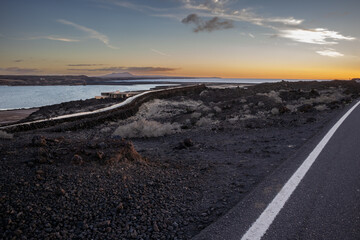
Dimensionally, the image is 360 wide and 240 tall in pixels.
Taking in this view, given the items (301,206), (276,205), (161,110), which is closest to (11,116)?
(161,110)

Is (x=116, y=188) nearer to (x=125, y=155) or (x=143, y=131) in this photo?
(x=125, y=155)

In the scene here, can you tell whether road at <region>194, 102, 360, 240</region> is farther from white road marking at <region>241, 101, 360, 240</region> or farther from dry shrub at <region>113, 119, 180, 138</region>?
dry shrub at <region>113, 119, 180, 138</region>

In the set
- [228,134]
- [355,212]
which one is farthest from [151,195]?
[228,134]

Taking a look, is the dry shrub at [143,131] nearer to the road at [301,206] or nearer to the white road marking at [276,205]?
the road at [301,206]

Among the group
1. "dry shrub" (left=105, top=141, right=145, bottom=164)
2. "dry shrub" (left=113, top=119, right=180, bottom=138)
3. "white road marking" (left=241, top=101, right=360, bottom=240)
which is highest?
"dry shrub" (left=105, top=141, right=145, bottom=164)

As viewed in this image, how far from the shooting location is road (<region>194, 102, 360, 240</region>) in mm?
3168

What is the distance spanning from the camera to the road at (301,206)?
3.17m

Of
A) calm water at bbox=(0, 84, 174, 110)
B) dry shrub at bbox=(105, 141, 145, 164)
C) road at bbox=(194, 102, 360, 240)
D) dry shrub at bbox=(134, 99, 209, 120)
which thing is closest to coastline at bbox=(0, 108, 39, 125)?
dry shrub at bbox=(134, 99, 209, 120)

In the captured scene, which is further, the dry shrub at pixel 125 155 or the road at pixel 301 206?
the dry shrub at pixel 125 155

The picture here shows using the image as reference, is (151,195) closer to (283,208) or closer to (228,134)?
(283,208)

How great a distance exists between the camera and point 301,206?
3811 millimetres

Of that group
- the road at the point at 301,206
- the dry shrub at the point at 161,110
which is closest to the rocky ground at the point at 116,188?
the road at the point at 301,206

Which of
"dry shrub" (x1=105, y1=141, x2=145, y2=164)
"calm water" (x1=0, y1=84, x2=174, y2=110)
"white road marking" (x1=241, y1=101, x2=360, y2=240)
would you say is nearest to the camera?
"white road marking" (x1=241, y1=101, x2=360, y2=240)

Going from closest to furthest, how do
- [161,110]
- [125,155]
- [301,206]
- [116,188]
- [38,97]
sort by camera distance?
[301,206] < [116,188] < [125,155] < [161,110] < [38,97]
